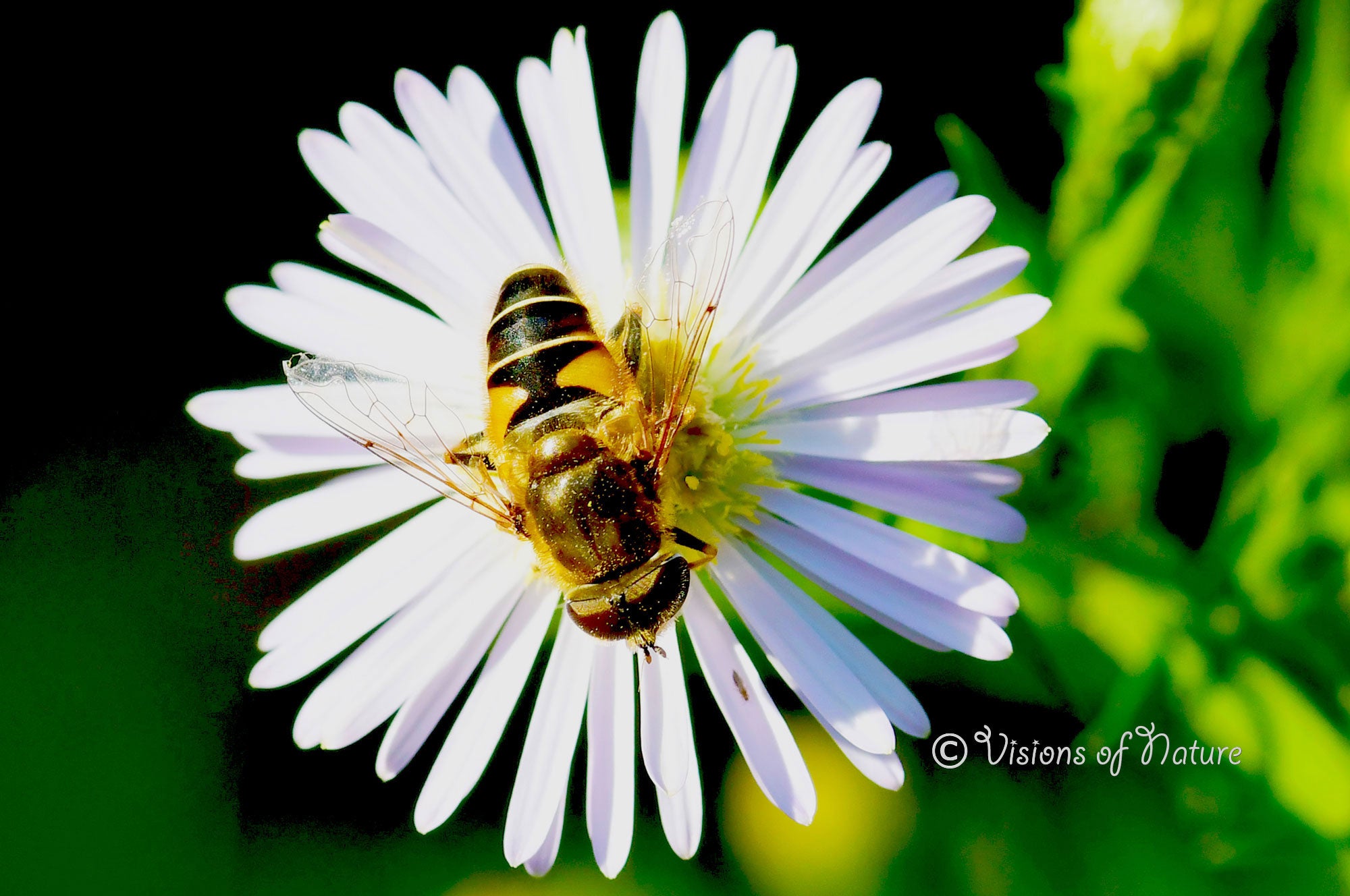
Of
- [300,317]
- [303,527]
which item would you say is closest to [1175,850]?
[303,527]

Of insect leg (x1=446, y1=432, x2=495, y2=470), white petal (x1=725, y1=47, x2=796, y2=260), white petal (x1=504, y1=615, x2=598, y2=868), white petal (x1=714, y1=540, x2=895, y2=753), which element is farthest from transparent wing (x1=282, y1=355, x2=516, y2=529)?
white petal (x1=725, y1=47, x2=796, y2=260)

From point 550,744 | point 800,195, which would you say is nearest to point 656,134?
point 800,195

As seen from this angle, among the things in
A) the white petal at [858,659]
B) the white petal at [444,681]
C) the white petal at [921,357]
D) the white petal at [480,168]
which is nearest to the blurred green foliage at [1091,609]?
the white petal at [858,659]

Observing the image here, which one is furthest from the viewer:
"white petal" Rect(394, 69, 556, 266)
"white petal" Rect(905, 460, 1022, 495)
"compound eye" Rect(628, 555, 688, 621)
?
"white petal" Rect(394, 69, 556, 266)

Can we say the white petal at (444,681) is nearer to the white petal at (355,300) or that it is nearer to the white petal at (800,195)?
the white petal at (355,300)

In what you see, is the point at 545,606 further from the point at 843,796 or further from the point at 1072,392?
the point at 1072,392

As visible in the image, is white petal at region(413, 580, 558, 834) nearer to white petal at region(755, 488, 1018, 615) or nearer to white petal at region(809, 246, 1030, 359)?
white petal at region(755, 488, 1018, 615)
